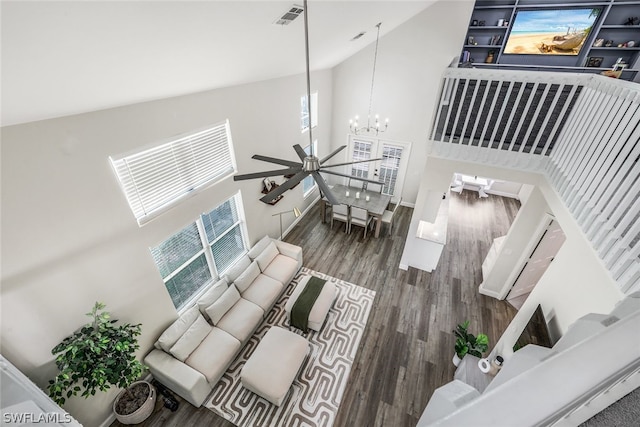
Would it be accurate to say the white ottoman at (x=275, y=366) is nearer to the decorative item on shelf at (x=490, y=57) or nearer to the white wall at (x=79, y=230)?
the white wall at (x=79, y=230)

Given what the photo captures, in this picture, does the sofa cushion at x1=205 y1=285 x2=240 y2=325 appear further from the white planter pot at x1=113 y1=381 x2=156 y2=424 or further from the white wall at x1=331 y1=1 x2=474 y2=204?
the white wall at x1=331 y1=1 x2=474 y2=204

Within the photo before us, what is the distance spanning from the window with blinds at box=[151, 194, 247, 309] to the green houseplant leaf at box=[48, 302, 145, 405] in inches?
39.4

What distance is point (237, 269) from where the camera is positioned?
497 centimetres

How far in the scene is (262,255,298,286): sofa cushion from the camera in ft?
17.1

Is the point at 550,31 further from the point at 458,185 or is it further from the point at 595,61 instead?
the point at 458,185

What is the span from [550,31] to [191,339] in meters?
9.39

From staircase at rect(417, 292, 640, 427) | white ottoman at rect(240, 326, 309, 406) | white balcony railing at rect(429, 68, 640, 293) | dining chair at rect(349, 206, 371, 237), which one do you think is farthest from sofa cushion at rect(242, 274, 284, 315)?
staircase at rect(417, 292, 640, 427)

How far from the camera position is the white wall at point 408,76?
5.94m

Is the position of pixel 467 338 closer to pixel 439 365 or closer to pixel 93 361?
pixel 439 365

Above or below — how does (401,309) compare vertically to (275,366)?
below

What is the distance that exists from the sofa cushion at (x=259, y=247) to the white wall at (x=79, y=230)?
60.9 inches

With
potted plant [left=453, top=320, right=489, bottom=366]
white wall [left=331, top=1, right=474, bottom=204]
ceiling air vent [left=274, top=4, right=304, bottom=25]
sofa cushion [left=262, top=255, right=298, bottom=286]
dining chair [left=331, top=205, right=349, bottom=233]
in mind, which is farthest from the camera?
dining chair [left=331, top=205, right=349, bottom=233]

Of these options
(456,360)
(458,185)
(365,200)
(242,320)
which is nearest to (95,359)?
(242,320)

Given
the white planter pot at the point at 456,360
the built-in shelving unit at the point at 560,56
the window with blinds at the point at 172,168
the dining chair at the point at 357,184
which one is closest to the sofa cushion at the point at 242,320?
the window with blinds at the point at 172,168
